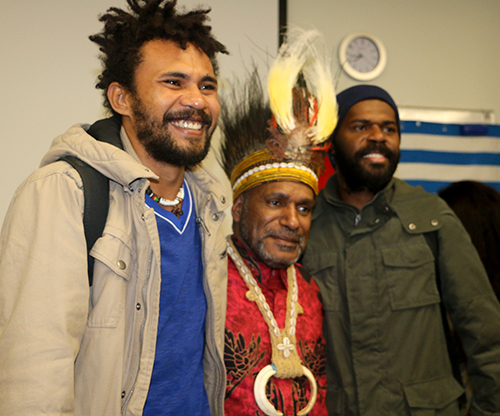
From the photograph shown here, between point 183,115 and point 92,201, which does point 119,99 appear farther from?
point 92,201

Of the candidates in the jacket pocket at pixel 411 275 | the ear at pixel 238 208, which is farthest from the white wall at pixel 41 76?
the jacket pocket at pixel 411 275

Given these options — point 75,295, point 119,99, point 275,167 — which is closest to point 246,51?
point 275,167

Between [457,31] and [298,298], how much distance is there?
127 inches

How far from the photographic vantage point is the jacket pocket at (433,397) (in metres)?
1.83

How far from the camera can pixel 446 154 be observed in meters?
3.82

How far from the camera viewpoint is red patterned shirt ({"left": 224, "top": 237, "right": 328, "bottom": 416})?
1610 mm

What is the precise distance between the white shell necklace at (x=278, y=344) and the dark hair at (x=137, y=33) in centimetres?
83

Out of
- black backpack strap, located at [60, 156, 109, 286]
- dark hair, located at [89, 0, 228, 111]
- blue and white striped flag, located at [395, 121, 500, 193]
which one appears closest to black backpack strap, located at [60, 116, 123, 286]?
black backpack strap, located at [60, 156, 109, 286]

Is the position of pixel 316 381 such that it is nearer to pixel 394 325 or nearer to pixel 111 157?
pixel 394 325

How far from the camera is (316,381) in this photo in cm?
176

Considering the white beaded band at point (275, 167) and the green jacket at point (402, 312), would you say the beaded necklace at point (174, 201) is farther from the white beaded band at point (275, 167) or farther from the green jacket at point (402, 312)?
the green jacket at point (402, 312)

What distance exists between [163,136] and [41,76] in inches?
67.6

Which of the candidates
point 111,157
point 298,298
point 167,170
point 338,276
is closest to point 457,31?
point 338,276

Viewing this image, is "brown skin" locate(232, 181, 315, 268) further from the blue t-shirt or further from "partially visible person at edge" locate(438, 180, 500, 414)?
"partially visible person at edge" locate(438, 180, 500, 414)
